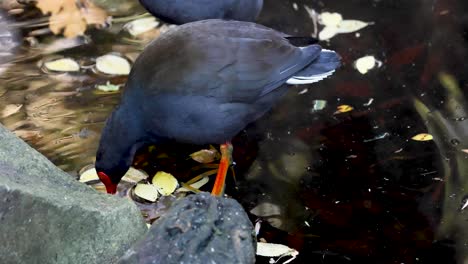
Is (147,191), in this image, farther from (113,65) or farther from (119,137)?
(113,65)

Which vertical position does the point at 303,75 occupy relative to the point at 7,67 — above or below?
above

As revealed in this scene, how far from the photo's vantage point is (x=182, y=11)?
375 cm

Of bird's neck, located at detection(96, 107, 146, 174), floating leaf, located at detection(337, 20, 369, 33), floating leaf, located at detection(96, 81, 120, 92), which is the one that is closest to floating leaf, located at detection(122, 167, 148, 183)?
bird's neck, located at detection(96, 107, 146, 174)

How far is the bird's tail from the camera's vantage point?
3.40 metres

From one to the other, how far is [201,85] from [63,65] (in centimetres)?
139

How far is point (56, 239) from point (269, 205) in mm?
1121

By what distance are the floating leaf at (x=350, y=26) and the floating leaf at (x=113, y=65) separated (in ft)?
4.00

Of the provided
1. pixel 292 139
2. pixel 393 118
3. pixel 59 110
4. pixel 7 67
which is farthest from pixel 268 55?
pixel 7 67

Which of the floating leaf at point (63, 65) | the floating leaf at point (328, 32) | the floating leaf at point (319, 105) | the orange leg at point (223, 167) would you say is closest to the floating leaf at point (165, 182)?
the orange leg at point (223, 167)

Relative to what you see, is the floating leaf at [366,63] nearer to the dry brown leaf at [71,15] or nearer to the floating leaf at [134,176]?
the floating leaf at [134,176]

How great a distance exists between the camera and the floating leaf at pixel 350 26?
4508 mm

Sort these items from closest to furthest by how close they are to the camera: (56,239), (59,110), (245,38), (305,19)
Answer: (56,239) → (245,38) → (59,110) → (305,19)

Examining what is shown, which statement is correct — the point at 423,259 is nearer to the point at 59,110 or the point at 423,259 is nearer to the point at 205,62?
the point at 205,62

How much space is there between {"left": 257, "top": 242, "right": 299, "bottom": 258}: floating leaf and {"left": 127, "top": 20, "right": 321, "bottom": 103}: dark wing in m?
0.60
